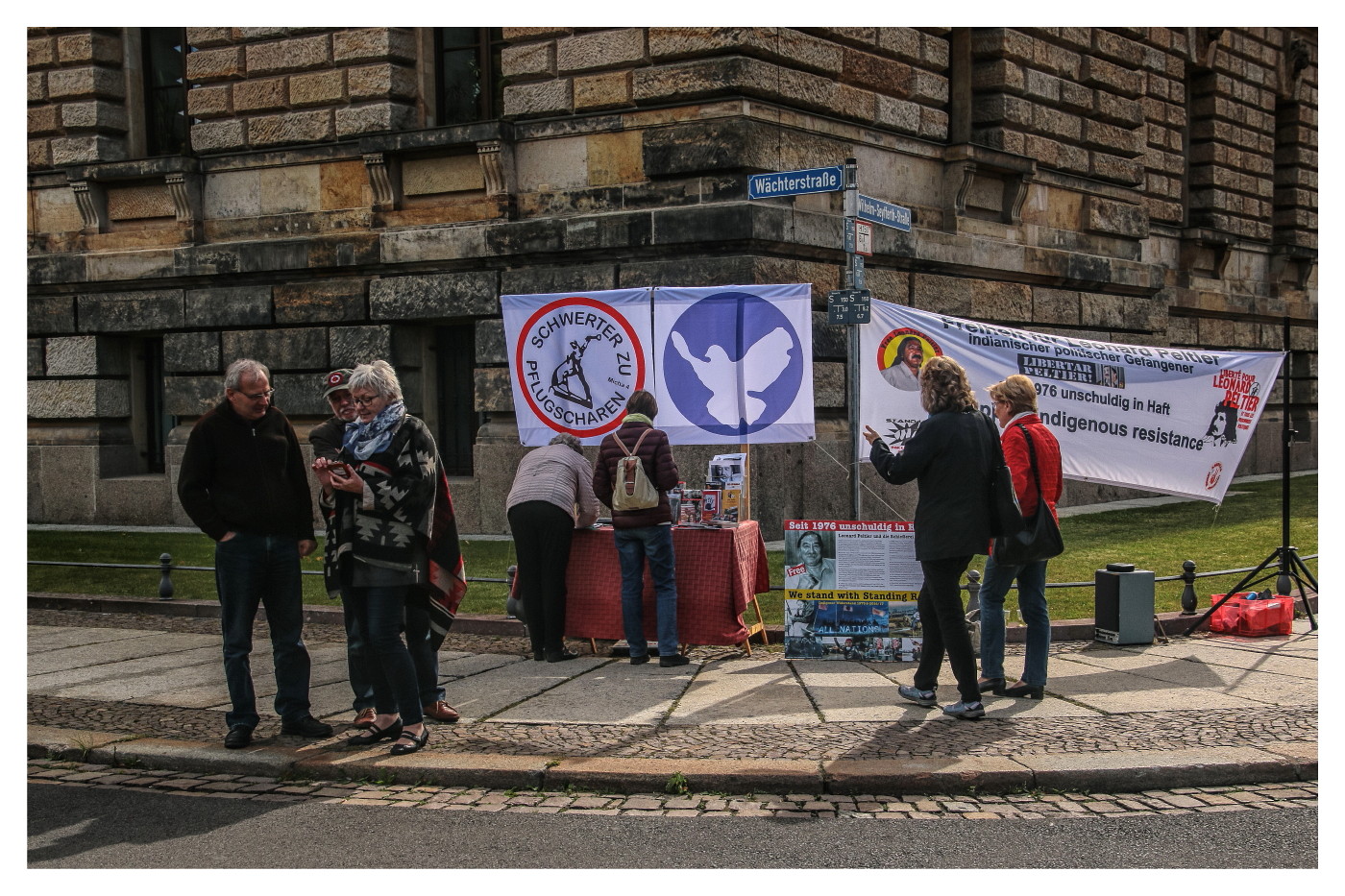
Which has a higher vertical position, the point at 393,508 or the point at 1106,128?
the point at 1106,128

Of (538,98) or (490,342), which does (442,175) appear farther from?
(490,342)

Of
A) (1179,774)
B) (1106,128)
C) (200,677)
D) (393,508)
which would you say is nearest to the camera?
(1179,774)

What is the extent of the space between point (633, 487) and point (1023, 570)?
2.53m

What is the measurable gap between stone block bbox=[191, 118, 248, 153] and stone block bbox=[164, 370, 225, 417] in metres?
3.01

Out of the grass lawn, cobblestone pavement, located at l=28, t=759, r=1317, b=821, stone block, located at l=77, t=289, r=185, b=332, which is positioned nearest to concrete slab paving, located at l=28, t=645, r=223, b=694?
the grass lawn

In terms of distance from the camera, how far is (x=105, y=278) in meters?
17.1

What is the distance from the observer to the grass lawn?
1070cm

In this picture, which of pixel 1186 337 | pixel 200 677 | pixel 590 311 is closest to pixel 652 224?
pixel 590 311

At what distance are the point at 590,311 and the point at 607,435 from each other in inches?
50.0

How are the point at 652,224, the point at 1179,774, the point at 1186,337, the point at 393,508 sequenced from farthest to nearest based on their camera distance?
1. the point at 1186,337
2. the point at 652,224
3. the point at 393,508
4. the point at 1179,774

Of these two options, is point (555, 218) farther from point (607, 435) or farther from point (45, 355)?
point (45, 355)

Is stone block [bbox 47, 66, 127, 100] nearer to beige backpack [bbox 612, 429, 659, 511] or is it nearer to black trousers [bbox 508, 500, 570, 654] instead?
black trousers [bbox 508, 500, 570, 654]

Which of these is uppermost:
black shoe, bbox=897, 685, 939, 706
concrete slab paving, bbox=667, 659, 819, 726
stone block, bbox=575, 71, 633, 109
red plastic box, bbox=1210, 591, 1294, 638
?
stone block, bbox=575, 71, 633, 109

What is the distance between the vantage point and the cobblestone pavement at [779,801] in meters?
5.41
